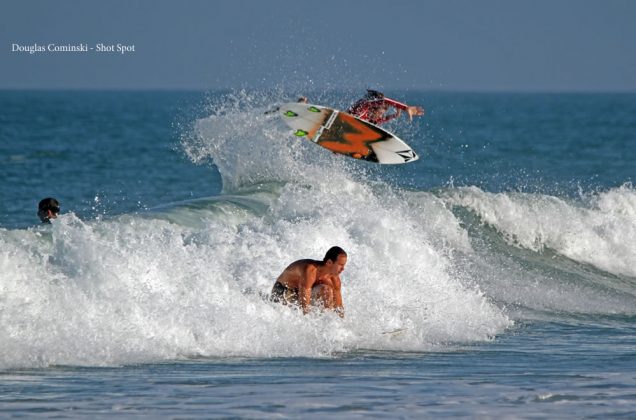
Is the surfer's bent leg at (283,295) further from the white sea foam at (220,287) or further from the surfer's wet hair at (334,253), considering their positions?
the surfer's wet hair at (334,253)

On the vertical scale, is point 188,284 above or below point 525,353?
above

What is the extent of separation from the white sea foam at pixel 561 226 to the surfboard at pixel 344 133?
3433mm

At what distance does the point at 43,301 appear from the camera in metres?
9.58

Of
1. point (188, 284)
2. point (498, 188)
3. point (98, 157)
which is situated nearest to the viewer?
point (188, 284)

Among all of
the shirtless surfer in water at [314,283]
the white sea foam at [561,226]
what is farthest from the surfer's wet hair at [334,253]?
the white sea foam at [561,226]

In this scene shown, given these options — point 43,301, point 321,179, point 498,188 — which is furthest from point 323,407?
point 498,188

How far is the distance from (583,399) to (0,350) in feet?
14.2

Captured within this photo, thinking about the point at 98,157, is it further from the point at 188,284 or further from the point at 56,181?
the point at 188,284

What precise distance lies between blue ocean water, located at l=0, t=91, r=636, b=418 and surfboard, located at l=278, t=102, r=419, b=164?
696 millimetres

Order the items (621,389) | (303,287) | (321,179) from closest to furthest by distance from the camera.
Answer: (621,389) → (303,287) → (321,179)

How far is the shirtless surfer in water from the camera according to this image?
399 inches

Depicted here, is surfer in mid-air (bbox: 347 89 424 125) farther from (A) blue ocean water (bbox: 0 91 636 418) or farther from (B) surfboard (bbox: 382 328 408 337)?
(B) surfboard (bbox: 382 328 408 337)

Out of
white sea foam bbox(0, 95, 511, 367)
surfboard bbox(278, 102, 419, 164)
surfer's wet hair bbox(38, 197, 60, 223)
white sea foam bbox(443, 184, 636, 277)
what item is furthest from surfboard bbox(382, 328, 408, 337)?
white sea foam bbox(443, 184, 636, 277)

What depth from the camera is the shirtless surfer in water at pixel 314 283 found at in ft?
33.3
